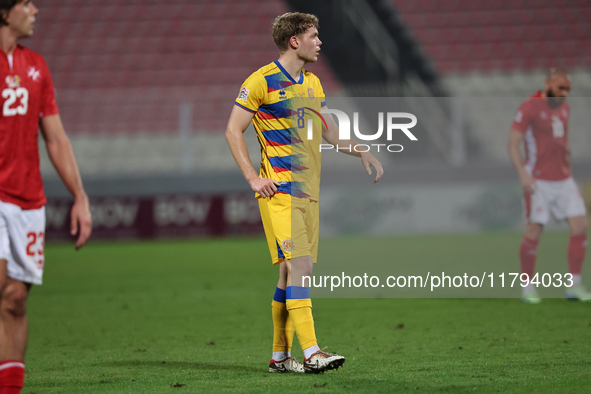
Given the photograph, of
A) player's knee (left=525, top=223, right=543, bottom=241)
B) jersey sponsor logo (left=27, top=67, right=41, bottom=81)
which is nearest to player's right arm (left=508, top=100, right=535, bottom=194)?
player's knee (left=525, top=223, right=543, bottom=241)

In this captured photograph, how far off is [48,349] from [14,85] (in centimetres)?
255

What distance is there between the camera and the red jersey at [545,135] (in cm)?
677

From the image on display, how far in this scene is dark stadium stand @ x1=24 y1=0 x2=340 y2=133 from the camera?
17.0 meters

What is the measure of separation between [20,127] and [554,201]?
5250mm

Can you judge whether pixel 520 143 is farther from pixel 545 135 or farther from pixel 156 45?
pixel 156 45

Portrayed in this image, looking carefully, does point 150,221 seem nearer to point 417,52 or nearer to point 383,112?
point 383,112

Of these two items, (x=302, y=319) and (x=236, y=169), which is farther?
(x=236, y=169)

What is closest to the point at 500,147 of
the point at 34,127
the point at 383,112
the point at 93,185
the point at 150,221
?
the point at 383,112

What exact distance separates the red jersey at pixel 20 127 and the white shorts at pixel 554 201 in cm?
496

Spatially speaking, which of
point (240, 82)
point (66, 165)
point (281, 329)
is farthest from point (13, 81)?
point (240, 82)

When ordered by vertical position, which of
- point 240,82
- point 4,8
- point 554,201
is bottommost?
point 554,201

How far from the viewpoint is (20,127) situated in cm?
284

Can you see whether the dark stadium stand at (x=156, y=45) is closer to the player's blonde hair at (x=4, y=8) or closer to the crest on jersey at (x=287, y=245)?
the crest on jersey at (x=287, y=245)

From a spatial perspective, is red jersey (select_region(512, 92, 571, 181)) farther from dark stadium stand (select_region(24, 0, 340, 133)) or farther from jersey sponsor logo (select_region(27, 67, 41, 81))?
dark stadium stand (select_region(24, 0, 340, 133))
